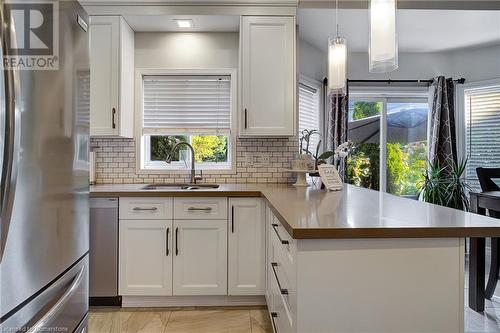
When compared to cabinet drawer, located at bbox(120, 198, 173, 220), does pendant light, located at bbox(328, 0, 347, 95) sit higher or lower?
higher

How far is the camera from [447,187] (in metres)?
3.73

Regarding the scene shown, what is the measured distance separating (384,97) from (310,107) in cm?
113

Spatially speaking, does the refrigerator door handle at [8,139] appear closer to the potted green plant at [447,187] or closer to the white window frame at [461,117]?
the potted green plant at [447,187]

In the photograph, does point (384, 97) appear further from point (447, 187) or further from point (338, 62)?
point (338, 62)

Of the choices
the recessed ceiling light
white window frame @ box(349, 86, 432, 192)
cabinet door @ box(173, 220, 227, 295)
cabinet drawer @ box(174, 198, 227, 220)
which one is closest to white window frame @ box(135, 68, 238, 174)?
the recessed ceiling light

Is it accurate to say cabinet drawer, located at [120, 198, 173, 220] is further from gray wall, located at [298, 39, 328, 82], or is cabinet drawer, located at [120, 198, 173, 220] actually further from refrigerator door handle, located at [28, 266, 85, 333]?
gray wall, located at [298, 39, 328, 82]

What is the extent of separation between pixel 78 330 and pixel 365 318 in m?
1.13

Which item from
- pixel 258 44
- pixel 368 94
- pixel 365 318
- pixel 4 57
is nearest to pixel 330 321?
pixel 365 318

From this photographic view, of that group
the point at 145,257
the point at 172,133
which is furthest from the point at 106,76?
the point at 145,257

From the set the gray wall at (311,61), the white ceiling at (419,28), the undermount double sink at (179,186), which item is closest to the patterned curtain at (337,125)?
the gray wall at (311,61)

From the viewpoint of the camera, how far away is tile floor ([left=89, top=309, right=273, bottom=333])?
7.16 ft

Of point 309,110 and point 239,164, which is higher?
point 309,110

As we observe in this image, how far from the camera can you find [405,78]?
13.6 feet

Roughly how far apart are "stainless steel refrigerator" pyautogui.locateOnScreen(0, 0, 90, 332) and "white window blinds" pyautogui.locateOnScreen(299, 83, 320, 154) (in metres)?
2.67
